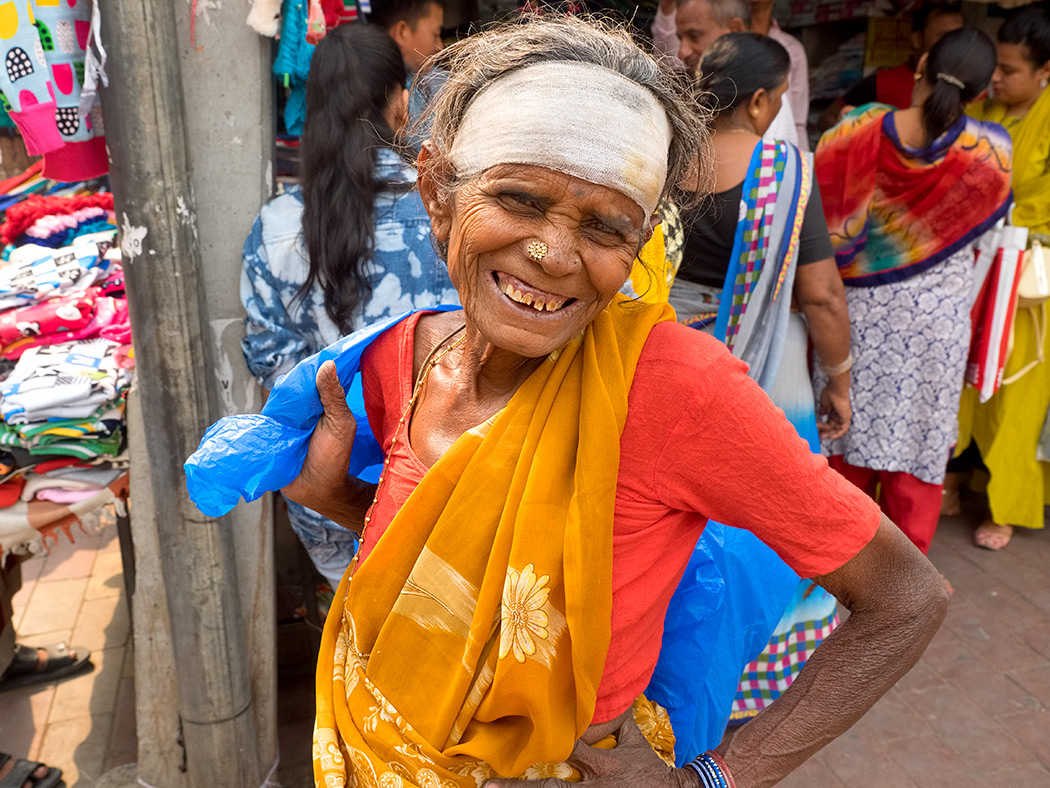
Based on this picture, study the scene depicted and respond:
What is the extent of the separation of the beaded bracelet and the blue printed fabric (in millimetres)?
1542

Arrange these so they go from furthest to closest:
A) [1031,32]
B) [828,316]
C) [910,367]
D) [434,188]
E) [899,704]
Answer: [1031,32], [910,367], [899,704], [828,316], [434,188]

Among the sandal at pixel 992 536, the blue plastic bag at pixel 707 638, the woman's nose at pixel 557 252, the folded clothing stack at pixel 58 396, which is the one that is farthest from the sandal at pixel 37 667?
the sandal at pixel 992 536

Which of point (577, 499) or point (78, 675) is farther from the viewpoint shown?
point (78, 675)

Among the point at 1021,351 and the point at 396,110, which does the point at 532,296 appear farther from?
the point at 1021,351

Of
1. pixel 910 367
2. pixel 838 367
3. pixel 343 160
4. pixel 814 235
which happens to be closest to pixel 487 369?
pixel 343 160

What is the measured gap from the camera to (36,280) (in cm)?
274

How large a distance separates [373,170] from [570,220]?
1415mm

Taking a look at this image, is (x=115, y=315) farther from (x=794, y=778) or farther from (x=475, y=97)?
(x=794, y=778)

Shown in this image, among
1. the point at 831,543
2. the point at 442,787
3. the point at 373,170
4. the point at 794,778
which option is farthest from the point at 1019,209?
the point at 442,787

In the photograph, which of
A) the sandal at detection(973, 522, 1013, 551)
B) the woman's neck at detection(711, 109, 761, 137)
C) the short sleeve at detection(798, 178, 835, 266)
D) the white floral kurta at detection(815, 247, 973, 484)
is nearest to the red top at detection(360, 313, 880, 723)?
the short sleeve at detection(798, 178, 835, 266)

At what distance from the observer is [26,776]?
292 cm

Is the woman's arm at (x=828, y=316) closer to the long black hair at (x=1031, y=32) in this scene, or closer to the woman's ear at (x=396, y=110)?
the woman's ear at (x=396, y=110)

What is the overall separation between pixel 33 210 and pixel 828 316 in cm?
282

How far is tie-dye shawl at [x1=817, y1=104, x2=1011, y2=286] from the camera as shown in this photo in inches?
136
